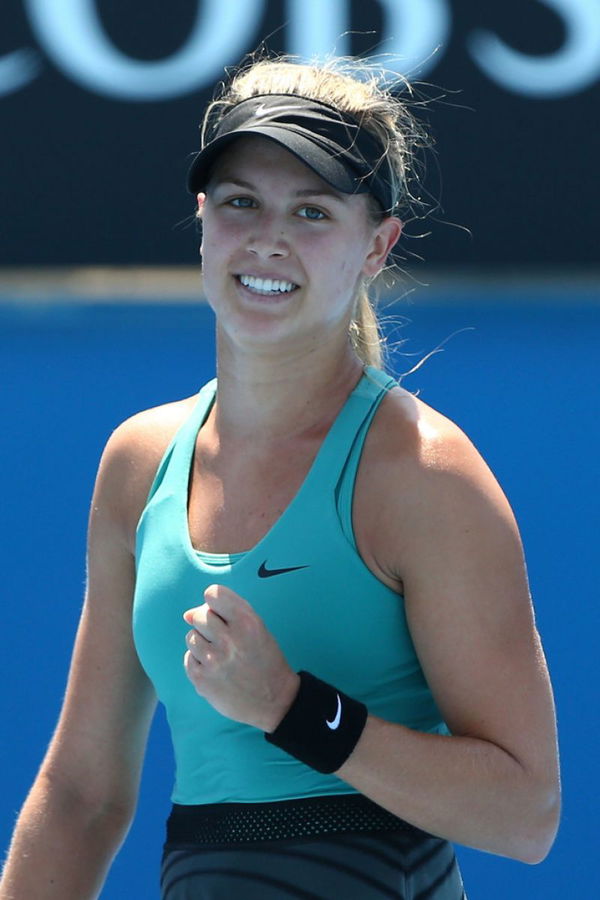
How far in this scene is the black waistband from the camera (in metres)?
1.30

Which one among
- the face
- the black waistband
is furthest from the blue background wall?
the black waistband

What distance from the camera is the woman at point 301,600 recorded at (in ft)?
4.09

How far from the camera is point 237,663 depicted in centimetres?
121

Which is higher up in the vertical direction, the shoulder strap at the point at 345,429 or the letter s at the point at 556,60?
the letter s at the point at 556,60

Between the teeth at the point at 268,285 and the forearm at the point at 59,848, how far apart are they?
Answer: 0.53 m

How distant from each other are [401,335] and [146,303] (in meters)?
0.69

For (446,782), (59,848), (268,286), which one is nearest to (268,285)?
(268,286)

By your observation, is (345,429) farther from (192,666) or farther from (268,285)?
(192,666)

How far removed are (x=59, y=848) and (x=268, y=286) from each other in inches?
22.5

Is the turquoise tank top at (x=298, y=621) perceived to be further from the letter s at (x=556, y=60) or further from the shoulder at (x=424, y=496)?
the letter s at (x=556, y=60)

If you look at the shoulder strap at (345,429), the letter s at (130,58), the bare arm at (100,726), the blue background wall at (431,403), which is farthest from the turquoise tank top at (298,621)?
the letter s at (130,58)

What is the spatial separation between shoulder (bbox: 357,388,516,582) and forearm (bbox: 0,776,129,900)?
0.44 m

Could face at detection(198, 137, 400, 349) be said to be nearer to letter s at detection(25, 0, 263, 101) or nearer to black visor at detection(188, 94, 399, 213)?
black visor at detection(188, 94, 399, 213)

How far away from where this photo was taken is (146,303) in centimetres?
393
